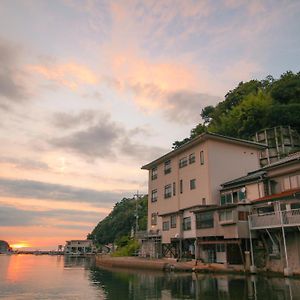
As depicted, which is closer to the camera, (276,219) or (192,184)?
(276,219)

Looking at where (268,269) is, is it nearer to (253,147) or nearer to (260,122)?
(253,147)

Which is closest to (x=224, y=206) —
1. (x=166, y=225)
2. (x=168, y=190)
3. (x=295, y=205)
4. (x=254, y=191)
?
(x=254, y=191)

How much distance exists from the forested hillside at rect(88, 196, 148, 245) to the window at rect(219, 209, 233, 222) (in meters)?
57.3

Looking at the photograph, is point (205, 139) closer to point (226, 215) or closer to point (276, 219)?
point (226, 215)

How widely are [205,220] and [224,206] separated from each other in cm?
365

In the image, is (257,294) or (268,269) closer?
(257,294)

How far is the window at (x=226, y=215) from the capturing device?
109 feet

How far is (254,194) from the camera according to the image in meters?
36.9

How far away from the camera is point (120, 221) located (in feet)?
352

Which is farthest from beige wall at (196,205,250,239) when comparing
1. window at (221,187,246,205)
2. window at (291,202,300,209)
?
window at (291,202,300,209)

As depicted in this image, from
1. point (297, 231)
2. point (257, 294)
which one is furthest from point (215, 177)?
point (257, 294)

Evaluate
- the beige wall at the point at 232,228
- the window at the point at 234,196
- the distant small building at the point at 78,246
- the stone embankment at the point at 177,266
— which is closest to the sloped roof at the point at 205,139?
the window at the point at 234,196

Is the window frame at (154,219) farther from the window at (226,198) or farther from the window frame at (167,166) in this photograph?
the window at (226,198)

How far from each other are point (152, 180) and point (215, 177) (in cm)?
1627
